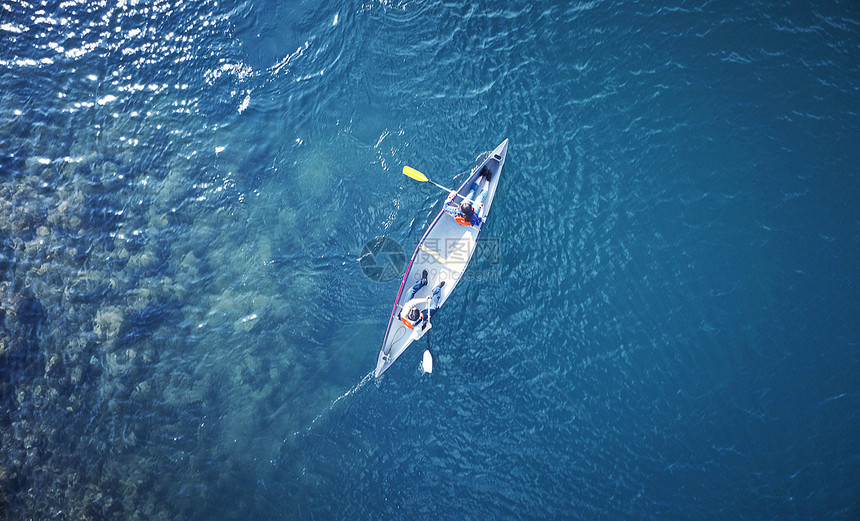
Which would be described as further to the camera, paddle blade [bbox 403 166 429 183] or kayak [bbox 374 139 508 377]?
paddle blade [bbox 403 166 429 183]

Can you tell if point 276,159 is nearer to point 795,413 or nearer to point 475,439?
point 475,439

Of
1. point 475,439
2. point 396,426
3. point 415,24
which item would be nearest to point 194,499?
point 396,426

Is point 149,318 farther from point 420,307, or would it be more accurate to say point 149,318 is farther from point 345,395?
point 420,307

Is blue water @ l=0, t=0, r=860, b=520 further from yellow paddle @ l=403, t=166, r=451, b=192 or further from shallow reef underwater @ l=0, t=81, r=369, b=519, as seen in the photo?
yellow paddle @ l=403, t=166, r=451, b=192

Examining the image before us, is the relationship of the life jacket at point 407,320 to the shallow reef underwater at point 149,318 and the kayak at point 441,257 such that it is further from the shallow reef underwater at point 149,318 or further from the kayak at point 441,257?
the shallow reef underwater at point 149,318

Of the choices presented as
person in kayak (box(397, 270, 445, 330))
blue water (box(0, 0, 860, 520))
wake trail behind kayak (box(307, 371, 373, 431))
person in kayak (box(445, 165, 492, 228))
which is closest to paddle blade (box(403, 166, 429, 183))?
blue water (box(0, 0, 860, 520))
